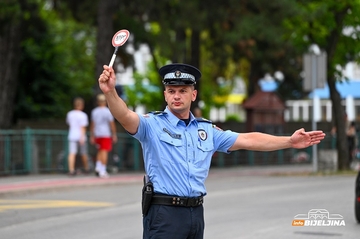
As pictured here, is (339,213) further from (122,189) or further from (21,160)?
(21,160)

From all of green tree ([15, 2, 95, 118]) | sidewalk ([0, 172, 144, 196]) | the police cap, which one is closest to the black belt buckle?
the police cap

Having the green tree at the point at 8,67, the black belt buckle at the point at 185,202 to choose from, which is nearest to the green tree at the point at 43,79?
the green tree at the point at 8,67

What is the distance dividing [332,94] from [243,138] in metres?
19.2

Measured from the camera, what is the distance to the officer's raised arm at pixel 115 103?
5.84 metres

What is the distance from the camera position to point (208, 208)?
14586 millimetres

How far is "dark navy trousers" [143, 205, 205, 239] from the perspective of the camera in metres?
6.21

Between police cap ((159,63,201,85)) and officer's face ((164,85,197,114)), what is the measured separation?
0.04 m

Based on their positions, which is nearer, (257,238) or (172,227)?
(172,227)

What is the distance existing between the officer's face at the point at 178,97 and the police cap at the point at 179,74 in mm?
36

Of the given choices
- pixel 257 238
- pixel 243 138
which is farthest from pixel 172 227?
pixel 257 238

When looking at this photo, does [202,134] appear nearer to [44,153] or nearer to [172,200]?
[172,200]

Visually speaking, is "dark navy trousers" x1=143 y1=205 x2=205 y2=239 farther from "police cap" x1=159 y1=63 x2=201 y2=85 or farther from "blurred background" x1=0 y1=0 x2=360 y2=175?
"blurred background" x1=0 y1=0 x2=360 y2=175

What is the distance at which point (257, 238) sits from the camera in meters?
10.7

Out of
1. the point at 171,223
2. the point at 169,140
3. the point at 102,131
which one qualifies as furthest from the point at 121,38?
the point at 102,131
